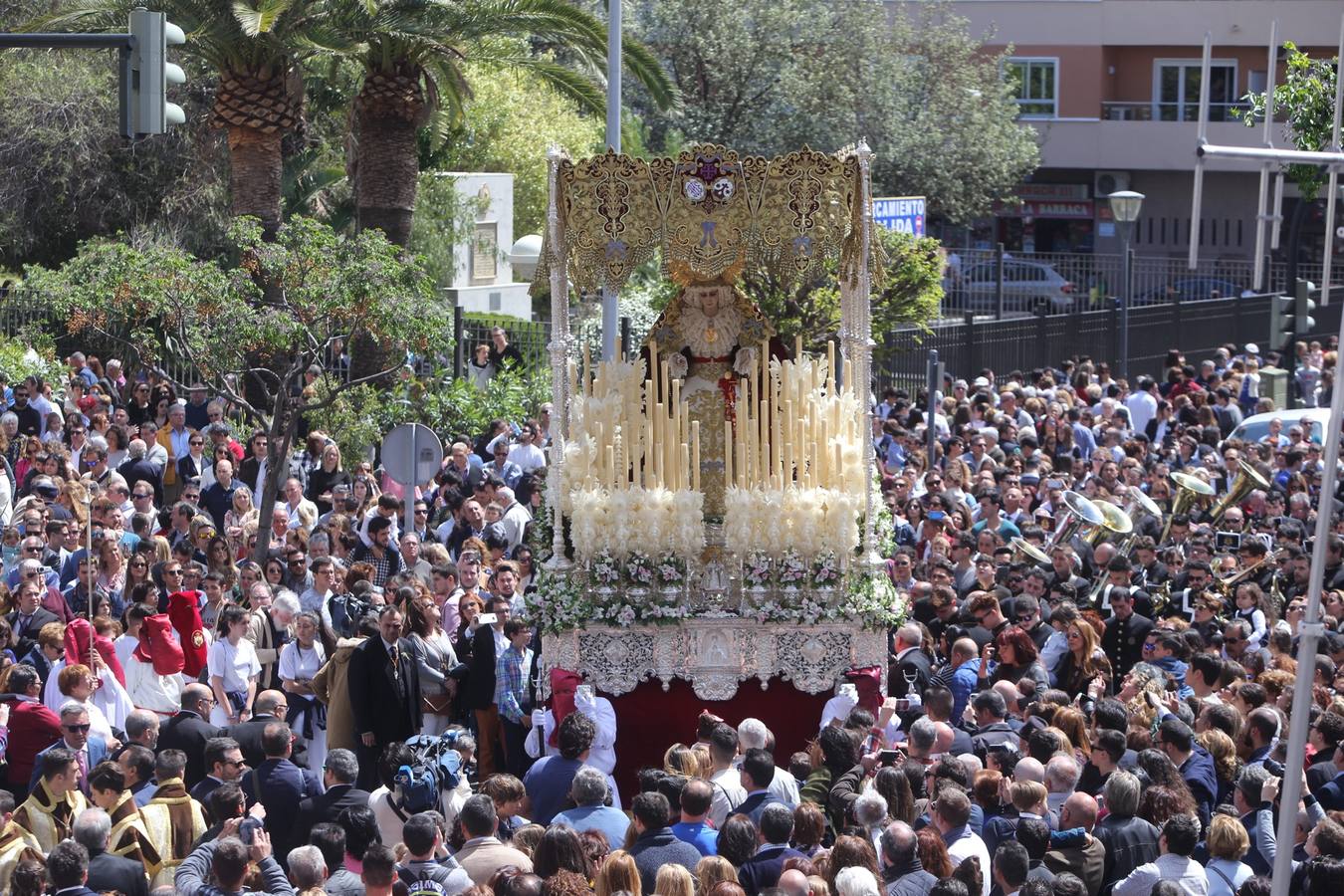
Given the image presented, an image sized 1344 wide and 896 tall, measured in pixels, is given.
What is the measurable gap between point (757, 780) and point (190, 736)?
3147mm

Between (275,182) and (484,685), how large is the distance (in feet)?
38.5

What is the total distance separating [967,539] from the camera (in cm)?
1461

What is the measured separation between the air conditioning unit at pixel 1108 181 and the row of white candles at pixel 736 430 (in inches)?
1408

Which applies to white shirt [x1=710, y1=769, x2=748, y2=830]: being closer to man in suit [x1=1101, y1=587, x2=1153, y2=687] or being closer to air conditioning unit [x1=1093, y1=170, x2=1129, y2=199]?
man in suit [x1=1101, y1=587, x2=1153, y2=687]

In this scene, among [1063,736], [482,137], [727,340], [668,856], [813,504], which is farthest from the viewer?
[482,137]

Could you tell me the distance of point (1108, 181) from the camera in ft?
158

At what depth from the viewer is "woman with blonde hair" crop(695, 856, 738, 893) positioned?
762 centimetres

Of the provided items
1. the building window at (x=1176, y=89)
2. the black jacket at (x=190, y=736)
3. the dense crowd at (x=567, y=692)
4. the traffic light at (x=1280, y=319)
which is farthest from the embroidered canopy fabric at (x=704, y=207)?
the building window at (x=1176, y=89)

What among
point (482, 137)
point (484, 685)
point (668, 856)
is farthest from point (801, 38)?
point (668, 856)

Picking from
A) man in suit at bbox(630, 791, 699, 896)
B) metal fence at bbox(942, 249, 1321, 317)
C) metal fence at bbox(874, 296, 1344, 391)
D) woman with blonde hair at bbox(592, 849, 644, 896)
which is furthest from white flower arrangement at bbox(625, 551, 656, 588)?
metal fence at bbox(942, 249, 1321, 317)

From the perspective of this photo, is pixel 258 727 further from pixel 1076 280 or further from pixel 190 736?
pixel 1076 280

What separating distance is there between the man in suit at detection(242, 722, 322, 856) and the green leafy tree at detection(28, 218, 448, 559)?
7.47m

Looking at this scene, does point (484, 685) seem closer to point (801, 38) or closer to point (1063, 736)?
point (1063, 736)

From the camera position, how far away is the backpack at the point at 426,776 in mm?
9164
